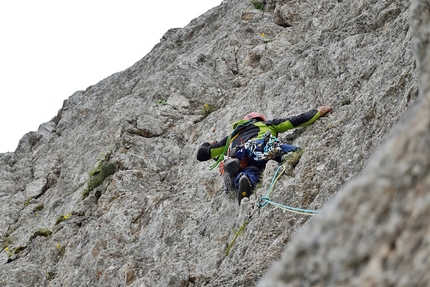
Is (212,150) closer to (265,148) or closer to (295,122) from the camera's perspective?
(265,148)

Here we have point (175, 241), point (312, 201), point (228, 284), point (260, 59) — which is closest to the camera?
point (228, 284)

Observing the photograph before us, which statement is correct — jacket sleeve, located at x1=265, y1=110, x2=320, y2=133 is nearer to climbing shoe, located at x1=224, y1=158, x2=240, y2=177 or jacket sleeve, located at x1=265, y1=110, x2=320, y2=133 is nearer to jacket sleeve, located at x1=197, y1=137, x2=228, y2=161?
jacket sleeve, located at x1=197, y1=137, x2=228, y2=161

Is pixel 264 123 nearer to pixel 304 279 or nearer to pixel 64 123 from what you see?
pixel 304 279

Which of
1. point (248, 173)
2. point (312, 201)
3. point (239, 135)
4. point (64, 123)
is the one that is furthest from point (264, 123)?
point (64, 123)

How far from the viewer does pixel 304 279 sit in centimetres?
251

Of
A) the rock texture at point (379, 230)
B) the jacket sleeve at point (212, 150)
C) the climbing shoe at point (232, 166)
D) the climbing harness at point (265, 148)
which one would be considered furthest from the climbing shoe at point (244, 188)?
the rock texture at point (379, 230)

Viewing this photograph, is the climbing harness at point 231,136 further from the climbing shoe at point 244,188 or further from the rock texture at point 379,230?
the rock texture at point 379,230

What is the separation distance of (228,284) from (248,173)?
12.3 feet

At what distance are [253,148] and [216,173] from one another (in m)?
2.62

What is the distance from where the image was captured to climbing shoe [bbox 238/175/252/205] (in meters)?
10.6

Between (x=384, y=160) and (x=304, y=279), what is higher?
(x=384, y=160)

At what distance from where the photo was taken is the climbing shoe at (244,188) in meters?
10.6

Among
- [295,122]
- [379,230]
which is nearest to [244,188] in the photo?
[295,122]

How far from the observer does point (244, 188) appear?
10.6 metres
